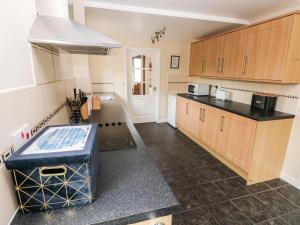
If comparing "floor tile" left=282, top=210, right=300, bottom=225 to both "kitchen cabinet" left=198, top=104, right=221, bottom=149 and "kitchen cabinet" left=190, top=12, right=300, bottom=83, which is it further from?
"kitchen cabinet" left=190, top=12, right=300, bottom=83

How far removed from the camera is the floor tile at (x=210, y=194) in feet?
6.32

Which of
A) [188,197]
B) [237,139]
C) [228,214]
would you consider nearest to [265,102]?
[237,139]

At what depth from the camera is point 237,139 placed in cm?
234

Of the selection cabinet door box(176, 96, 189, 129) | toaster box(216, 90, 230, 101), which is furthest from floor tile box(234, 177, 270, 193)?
cabinet door box(176, 96, 189, 129)

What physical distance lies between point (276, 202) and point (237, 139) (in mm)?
819

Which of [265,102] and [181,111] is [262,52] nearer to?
[265,102]

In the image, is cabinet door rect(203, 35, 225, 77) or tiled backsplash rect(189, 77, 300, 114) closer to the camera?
tiled backsplash rect(189, 77, 300, 114)

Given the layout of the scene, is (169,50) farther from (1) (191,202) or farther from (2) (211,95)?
(1) (191,202)

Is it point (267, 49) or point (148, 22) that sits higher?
point (148, 22)

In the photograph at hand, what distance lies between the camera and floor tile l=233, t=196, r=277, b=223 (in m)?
1.71

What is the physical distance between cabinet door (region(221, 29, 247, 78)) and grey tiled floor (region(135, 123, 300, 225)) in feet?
4.99

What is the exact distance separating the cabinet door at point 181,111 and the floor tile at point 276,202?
2.03 meters

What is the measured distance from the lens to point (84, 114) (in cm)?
186

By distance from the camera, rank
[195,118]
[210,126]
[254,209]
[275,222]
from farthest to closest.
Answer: [195,118]
[210,126]
[254,209]
[275,222]
